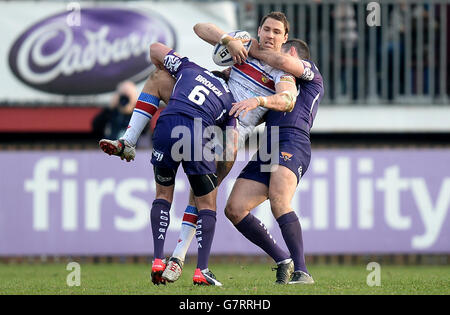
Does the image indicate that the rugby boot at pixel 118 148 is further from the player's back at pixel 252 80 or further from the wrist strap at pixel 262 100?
the wrist strap at pixel 262 100

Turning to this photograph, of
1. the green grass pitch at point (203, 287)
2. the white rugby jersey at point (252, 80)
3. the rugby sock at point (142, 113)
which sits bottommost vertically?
the green grass pitch at point (203, 287)

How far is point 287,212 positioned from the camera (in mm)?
8336

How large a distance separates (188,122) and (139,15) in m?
7.45

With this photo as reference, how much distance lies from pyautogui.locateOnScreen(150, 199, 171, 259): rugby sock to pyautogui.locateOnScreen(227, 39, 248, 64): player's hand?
4.36ft

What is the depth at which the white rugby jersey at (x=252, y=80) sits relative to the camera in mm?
8383

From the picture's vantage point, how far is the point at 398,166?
538 inches

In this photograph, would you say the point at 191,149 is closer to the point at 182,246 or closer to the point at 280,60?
the point at 182,246

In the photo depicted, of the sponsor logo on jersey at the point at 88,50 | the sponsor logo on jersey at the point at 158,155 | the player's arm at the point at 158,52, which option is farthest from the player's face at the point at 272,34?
the sponsor logo on jersey at the point at 88,50

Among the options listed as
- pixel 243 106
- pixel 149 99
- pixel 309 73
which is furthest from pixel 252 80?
pixel 149 99

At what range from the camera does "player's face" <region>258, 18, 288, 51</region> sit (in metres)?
8.34

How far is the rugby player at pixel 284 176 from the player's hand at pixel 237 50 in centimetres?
17
